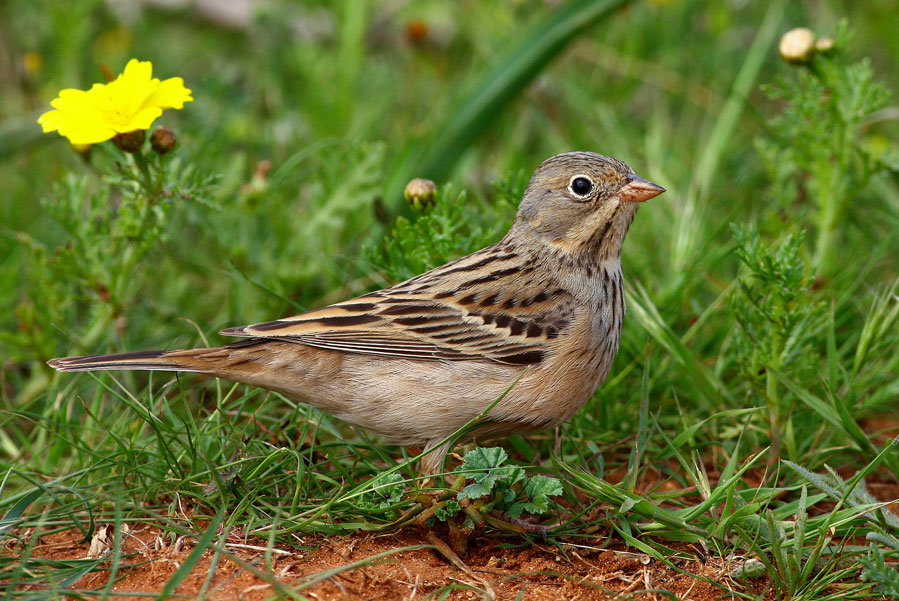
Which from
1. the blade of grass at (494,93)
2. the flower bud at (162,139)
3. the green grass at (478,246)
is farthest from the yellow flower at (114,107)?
the blade of grass at (494,93)

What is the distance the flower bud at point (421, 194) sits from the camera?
4.61 metres

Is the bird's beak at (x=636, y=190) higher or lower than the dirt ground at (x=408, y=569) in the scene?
higher

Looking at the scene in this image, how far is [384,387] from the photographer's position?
4078 mm

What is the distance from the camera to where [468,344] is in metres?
4.20

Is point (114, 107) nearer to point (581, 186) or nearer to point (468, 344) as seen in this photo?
point (468, 344)

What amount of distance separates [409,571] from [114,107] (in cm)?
237

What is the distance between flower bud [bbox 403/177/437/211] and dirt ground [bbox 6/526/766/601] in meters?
1.60

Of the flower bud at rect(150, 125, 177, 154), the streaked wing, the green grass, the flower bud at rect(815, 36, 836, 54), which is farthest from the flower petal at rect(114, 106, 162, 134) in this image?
the flower bud at rect(815, 36, 836, 54)

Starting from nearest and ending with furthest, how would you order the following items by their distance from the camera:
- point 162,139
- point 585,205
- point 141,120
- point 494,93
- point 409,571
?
point 409,571 < point 141,120 < point 162,139 < point 585,205 < point 494,93

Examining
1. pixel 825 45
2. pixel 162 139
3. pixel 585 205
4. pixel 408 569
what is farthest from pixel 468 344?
pixel 825 45

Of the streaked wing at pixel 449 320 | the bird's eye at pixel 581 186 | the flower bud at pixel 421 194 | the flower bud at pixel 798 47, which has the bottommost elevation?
the streaked wing at pixel 449 320

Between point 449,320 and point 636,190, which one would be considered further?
point 636,190

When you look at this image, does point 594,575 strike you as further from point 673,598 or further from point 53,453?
point 53,453

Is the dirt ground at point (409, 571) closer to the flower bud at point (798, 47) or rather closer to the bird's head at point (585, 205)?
the bird's head at point (585, 205)
